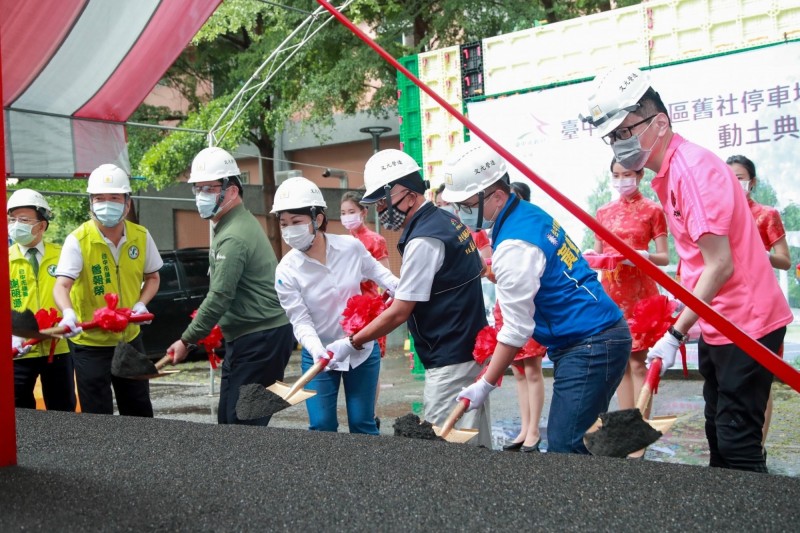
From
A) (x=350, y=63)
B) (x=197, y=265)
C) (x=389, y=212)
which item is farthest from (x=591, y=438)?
(x=350, y=63)

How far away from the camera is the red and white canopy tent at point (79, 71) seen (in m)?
5.35

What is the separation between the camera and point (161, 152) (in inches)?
616

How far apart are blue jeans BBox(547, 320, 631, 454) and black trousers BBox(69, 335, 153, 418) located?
2.69 m

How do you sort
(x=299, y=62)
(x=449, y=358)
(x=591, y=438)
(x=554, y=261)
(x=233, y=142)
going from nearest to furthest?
(x=591, y=438) < (x=554, y=261) < (x=449, y=358) < (x=233, y=142) < (x=299, y=62)

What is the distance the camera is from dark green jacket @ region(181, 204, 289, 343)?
185 inches

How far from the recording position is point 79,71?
6078 millimetres

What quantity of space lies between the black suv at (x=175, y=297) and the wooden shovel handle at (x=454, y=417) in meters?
10.4

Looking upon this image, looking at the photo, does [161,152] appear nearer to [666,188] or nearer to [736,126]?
[736,126]

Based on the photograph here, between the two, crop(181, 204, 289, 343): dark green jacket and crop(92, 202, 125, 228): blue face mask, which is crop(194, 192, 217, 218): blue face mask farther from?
crop(92, 202, 125, 228): blue face mask

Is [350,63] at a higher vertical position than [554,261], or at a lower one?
higher

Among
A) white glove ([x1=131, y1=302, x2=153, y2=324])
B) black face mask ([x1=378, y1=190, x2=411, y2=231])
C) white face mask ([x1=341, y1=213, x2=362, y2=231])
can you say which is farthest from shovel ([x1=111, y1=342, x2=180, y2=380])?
white face mask ([x1=341, y1=213, x2=362, y2=231])

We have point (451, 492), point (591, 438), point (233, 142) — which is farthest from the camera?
point (233, 142)

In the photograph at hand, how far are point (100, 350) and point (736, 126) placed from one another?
623cm

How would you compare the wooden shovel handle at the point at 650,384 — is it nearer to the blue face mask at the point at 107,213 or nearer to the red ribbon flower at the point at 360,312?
the red ribbon flower at the point at 360,312
